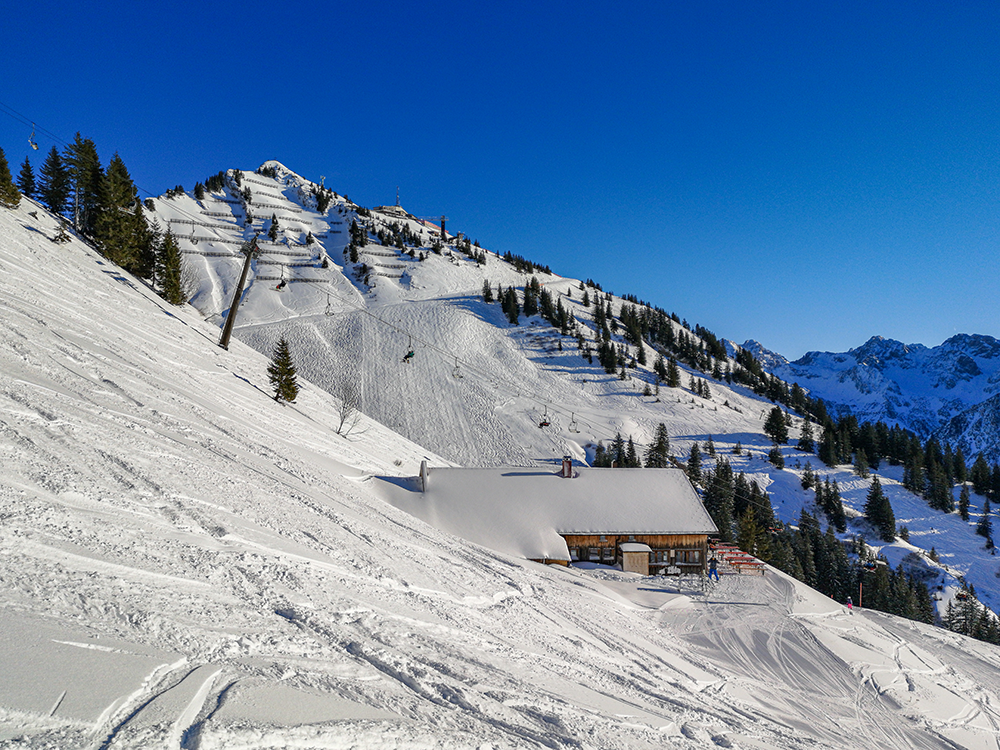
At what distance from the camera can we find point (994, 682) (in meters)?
17.4

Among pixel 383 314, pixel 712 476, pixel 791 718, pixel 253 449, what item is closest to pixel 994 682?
pixel 791 718

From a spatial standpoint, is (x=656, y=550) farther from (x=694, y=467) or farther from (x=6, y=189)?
(x=6, y=189)

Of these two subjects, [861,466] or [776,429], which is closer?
[861,466]

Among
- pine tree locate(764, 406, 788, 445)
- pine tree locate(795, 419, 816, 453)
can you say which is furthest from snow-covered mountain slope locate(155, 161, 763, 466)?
pine tree locate(795, 419, 816, 453)

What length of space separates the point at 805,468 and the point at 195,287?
106645 mm

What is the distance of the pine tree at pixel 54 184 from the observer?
38.8 meters

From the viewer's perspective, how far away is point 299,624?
6574 mm

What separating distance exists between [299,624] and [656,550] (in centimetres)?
2356

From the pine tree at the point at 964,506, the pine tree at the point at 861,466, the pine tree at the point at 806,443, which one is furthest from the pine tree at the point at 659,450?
the pine tree at the point at 964,506

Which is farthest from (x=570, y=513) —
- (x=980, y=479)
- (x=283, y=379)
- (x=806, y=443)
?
(x=980, y=479)

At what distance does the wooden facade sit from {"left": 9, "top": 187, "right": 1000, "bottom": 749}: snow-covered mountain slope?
4.74 m

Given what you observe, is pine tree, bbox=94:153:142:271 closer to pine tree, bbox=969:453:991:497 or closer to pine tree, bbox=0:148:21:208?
pine tree, bbox=0:148:21:208

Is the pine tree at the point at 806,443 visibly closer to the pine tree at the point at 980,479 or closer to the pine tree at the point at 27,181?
the pine tree at the point at 980,479

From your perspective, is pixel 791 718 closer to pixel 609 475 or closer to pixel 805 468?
pixel 609 475
